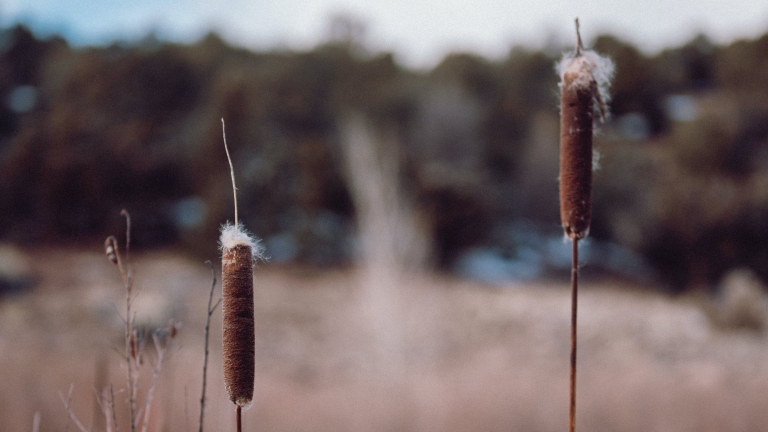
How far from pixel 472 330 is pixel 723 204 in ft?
15.7

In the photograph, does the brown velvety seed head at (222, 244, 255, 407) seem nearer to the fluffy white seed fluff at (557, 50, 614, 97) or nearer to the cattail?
the cattail

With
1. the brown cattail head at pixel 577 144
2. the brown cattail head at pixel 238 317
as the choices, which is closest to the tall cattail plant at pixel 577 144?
the brown cattail head at pixel 577 144

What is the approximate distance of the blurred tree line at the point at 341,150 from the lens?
8609 millimetres

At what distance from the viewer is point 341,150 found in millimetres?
9562

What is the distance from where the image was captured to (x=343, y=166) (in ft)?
30.4

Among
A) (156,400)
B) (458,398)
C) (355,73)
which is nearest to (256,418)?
(458,398)

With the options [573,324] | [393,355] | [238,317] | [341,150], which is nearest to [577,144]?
[573,324]

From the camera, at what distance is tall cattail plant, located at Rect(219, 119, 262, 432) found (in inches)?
16.5

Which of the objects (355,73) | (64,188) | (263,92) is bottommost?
(64,188)

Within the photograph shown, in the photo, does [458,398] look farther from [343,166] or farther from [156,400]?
[343,166]

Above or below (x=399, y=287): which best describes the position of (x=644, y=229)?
above

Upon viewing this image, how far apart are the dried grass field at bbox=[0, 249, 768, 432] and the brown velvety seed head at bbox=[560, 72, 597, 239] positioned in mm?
401

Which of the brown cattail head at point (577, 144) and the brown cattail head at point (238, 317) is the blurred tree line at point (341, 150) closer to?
the brown cattail head at point (577, 144)

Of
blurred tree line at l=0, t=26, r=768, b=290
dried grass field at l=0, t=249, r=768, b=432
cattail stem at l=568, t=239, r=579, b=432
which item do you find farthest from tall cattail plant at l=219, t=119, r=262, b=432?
blurred tree line at l=0, t=26, r=768, b=290
